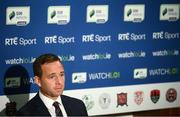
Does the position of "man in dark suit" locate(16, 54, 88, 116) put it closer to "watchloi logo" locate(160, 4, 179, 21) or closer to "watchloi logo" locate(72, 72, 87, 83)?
"watchloi logo" locate(72, 72, 87, 83)

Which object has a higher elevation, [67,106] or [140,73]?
[140,73]

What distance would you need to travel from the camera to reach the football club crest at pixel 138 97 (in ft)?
13.9

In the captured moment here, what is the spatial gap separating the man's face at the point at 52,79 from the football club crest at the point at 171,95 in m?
1.53

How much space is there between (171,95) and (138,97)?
1.18 feet

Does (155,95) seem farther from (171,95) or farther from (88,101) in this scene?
(88,101)

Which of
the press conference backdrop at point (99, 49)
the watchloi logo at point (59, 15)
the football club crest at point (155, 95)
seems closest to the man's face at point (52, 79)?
the press conference backdrop at point (99, 49)

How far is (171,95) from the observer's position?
4.40 meters

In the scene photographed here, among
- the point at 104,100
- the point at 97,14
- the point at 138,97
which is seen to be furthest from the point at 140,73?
the point at 97,14

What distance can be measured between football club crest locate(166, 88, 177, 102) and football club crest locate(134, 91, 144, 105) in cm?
28

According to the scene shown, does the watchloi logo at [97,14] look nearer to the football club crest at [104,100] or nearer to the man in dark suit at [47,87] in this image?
the football club crest at [104,100]

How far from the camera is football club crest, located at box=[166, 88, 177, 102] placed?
438 cm

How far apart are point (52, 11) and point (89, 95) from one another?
30.2 inches

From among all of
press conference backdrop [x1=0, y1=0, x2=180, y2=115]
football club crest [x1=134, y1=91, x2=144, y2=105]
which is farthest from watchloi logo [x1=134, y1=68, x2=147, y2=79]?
football club crest [x1=134, y1=91, x2=144, y2=105]

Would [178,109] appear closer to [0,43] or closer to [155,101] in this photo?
[155,101]
